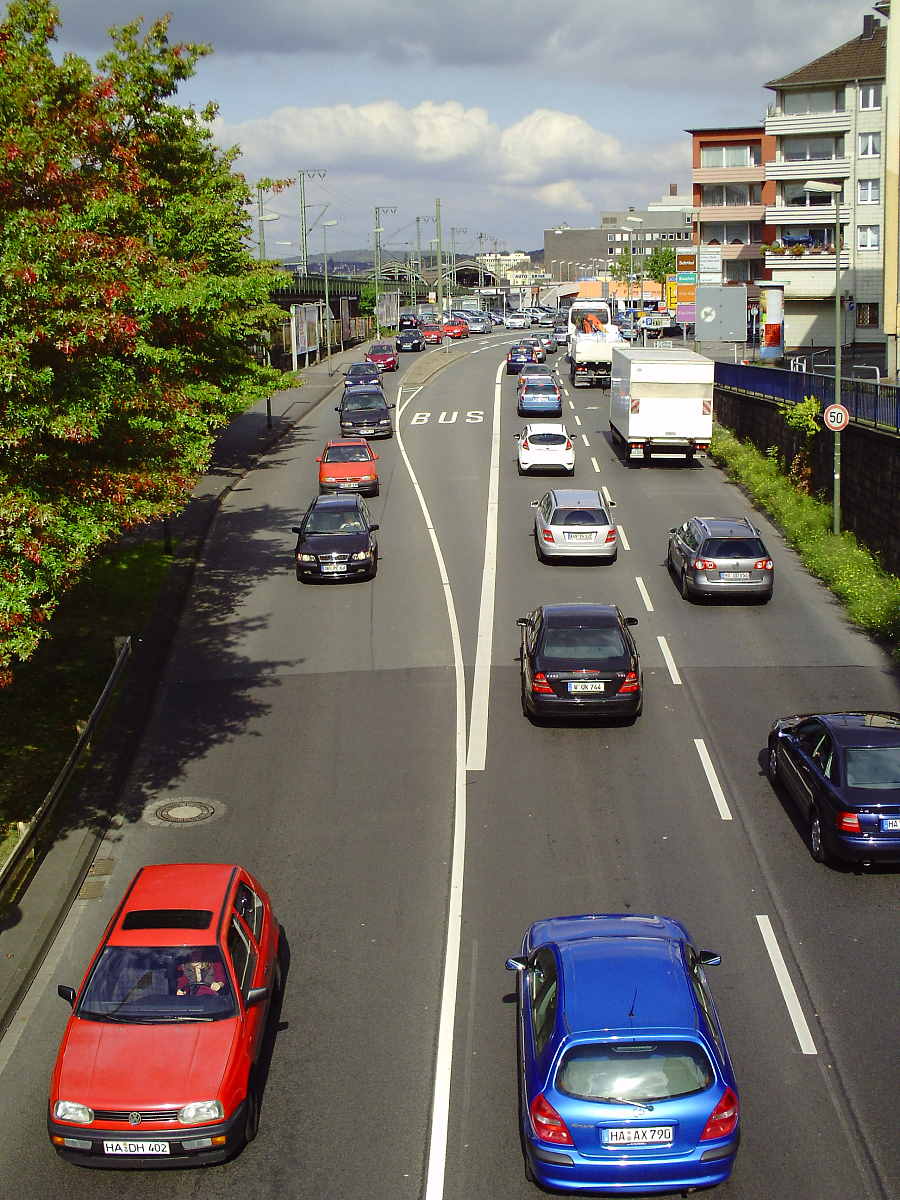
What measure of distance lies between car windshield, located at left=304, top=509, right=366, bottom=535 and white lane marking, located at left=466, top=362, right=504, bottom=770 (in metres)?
3.19

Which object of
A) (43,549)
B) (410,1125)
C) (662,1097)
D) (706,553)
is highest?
(43,549)

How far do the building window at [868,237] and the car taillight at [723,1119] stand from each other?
57148 mm

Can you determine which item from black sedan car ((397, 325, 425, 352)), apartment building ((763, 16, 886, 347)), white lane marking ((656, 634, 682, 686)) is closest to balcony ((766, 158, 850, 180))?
apartment building ((763, 16, 886, 347))

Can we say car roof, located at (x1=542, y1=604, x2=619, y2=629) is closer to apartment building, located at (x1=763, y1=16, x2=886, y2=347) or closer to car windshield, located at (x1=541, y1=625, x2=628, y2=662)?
car windshield, located at (x1=541, y1=625, x2=628, y2=662)

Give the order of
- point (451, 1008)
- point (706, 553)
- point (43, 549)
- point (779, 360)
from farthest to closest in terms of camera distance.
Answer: point (779, 360)
point (706, 553)
point (43, 549)
point (451, 1008)

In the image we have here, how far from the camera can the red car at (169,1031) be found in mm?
9234

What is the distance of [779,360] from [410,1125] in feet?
146

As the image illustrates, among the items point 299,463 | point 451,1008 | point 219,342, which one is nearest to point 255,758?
point 451,1008

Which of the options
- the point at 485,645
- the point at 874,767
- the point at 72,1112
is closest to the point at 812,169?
the point at 485,645

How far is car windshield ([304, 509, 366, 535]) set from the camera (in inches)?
1138

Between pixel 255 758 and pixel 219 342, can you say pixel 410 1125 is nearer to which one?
pixel 255 758

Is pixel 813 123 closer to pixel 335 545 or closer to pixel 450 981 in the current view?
pixel 335 545

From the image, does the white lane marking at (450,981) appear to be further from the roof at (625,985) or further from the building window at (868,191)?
the building window at (868,191)

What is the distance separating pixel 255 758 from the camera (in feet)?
61.4
